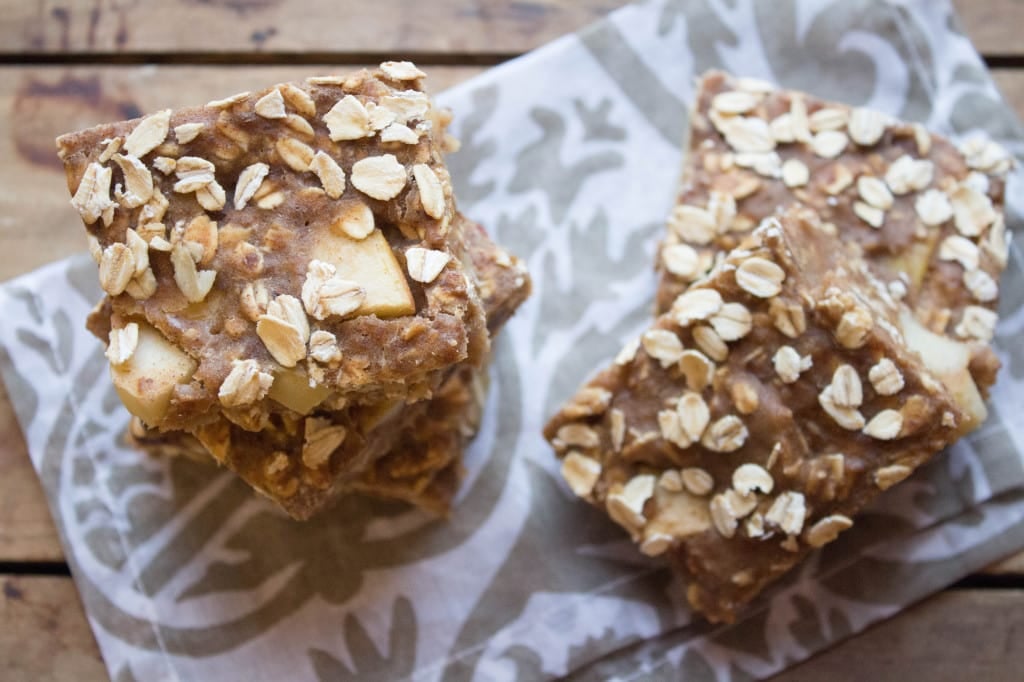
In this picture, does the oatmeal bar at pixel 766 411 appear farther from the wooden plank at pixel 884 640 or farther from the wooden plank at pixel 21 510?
the wooden plank at pixel 21 510

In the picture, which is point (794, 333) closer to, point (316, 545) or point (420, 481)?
point (420, 481)

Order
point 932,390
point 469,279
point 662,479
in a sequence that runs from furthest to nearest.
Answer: point 662,479 < point 932,390 < point 469,279

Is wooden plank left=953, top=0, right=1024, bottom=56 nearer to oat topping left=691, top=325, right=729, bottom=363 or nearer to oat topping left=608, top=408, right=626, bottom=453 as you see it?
oat topping left=691, top=325, right=729, bottom=363

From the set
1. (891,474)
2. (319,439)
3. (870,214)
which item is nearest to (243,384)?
(319,439)

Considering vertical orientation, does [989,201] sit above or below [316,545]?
above

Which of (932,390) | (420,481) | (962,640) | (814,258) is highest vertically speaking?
(814,258)

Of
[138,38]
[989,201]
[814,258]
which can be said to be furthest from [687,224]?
[138,38]

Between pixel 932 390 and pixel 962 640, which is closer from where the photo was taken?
pixel 932 390
